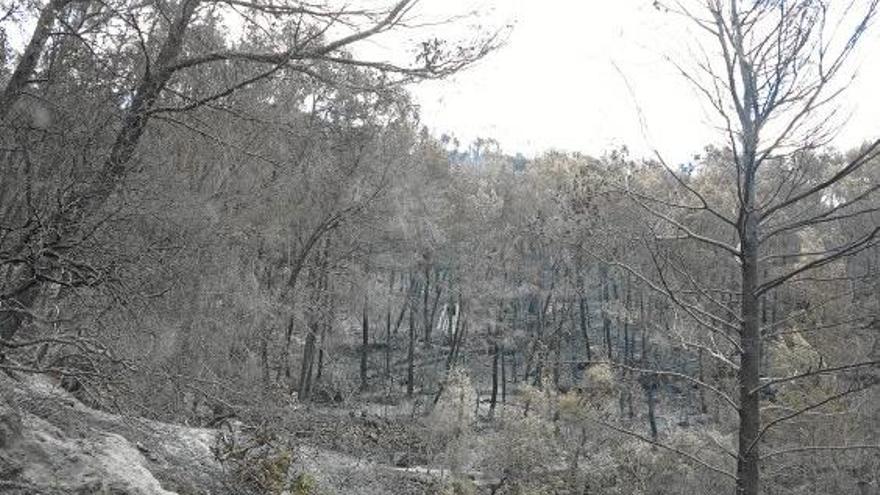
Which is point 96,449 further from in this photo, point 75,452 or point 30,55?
point 30,55

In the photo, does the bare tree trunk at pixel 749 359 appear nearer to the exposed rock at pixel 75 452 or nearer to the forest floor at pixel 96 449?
the forest floor at pixel 96 449

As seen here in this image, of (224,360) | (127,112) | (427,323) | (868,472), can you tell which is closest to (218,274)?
(224,360)

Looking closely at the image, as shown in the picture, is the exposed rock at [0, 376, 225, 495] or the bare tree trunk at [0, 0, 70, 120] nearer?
the exposed rock at [0, 376, 225, 495]

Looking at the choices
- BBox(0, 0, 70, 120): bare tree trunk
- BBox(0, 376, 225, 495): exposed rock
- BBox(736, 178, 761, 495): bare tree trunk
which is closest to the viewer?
BBox(736, 178, 761, 495): bare tree trunk

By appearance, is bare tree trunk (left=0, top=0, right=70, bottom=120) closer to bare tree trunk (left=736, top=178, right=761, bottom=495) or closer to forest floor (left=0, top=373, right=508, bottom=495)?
forest floor (left=0, top=373, right=508, bottom=495)

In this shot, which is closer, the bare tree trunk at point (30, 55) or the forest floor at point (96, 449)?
the forest floor at point (96, 449)

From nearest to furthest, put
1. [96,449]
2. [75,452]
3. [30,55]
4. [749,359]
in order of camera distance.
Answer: [749,359] < [75,452] < [96,449] < [30,55]

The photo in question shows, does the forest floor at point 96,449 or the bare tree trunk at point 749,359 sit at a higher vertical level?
the bare tree trunk at point 749,359

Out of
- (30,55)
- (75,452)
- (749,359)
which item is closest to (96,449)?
(75,452)

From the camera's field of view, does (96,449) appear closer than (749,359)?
No

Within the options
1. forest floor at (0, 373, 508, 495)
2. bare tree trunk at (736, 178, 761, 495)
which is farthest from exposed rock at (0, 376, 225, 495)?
bare tree trunk at (736, 178, 761, 495)

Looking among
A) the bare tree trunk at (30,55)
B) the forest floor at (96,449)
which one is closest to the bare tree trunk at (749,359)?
the forest floor at (96,449)

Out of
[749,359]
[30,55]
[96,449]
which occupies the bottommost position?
[96,449]

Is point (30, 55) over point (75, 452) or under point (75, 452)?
over
